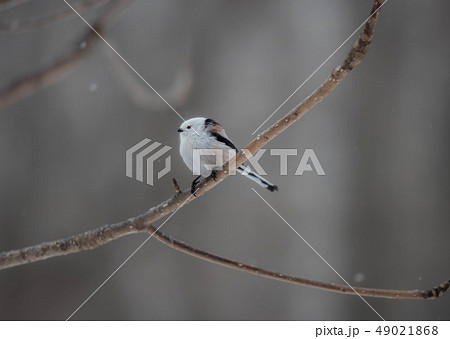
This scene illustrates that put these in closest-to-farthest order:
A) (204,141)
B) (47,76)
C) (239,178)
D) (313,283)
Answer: (47,76)
(313,283)
(204,141)
(239,178)

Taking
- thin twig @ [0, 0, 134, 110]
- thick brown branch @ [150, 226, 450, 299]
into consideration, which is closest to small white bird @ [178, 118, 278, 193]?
thick brown branch @ [150, 226, 450, 299]

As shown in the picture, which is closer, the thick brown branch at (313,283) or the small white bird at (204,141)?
the thick brown branch at (313,283)

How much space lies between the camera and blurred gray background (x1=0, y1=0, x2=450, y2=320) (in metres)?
2.84

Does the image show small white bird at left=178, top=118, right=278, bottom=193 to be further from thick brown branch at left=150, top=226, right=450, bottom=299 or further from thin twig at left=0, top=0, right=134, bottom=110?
thin twig at left=0, top=0, right=134, bottom=110

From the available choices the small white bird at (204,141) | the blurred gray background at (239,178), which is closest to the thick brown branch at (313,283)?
the small white bird at (204,141)

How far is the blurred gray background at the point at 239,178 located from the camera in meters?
2.84

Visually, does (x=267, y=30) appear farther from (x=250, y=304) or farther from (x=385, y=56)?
(x=250, y=304)

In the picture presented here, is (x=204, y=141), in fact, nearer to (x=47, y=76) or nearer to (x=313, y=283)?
(x=313, y=283)

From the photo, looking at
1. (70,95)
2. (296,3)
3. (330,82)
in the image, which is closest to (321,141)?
(296,3)

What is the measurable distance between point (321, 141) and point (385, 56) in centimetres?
65

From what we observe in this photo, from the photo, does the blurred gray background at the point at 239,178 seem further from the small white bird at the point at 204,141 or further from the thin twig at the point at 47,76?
the thin twig at the point at 47,76

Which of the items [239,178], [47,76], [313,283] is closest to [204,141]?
[313,283]

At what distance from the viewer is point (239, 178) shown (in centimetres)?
278

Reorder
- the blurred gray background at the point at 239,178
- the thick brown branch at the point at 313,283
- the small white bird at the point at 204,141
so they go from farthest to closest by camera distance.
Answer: the blurred gray background at the point at 239,178, the small white bird at the point at 204,141, the thick brown branch at the point at 313,283
